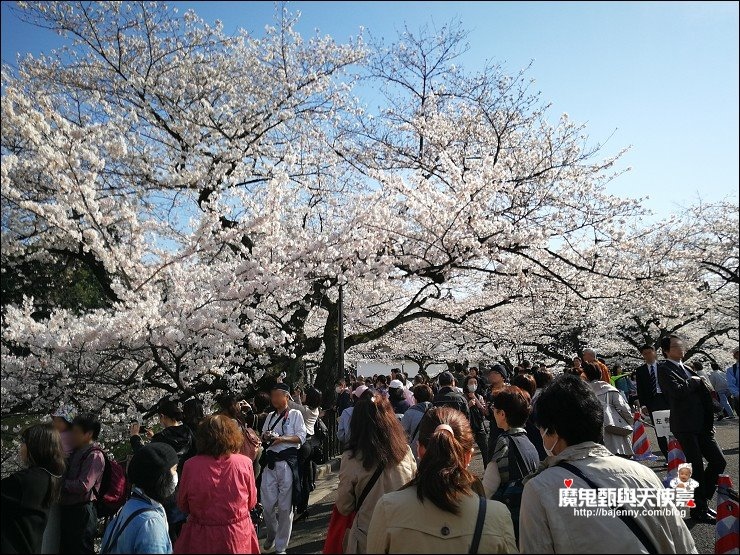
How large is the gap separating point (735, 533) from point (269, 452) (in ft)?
13.6

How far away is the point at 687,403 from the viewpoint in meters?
5.46

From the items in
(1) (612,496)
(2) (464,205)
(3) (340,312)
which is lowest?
(1) (612,496)

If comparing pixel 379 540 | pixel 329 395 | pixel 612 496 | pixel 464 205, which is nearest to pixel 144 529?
pixel 379 540

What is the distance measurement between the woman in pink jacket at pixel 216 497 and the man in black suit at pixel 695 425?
14.3 ft

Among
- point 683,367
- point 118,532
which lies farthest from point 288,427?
point 683,367

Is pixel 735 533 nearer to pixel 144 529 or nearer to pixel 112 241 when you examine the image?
pixel 144 529

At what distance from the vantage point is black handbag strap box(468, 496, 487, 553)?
2.24 m

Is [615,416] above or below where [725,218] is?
below

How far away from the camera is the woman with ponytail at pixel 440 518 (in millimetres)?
2240

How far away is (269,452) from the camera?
5602mm

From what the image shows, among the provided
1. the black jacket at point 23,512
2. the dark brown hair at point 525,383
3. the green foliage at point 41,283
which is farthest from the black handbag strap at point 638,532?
the green foliage at point 41,283

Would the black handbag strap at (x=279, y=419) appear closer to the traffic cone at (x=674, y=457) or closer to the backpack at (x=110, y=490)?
the backpack at (x=110, y=490)

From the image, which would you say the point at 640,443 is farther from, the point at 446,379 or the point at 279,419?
the point at 279,419

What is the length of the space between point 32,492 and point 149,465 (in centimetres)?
66
